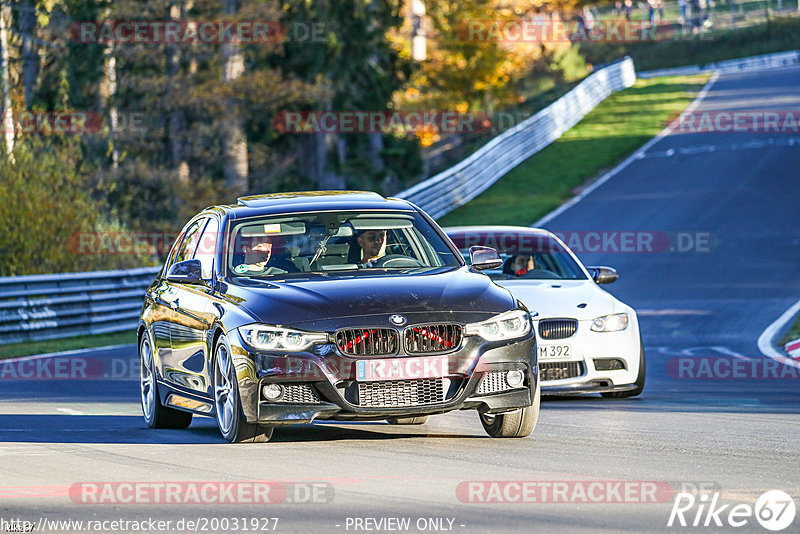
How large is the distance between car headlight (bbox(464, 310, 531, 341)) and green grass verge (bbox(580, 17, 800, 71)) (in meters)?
77.1

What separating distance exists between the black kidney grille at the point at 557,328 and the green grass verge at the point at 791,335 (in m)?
6.06

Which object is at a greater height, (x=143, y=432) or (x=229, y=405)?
(x=229, y=405)

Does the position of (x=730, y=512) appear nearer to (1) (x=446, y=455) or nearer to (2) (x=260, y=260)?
(1) (x=446, y=455)

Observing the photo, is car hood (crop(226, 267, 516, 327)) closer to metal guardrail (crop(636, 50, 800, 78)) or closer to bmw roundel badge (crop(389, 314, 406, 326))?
bmw roundel badge (crop(389, 314, 406, 326))

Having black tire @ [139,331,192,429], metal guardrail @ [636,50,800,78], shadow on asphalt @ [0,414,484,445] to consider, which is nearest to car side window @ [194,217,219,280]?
black tire @ [139,331,192,429]

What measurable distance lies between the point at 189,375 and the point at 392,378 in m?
2.02

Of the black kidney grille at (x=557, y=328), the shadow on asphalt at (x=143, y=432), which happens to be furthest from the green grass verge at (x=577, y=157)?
the shadow on asphalt at (x=143, y=432)

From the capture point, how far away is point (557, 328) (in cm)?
1241

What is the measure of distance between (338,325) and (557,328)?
4.27 m

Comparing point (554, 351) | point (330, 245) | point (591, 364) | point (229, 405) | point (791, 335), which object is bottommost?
point (791, 335)

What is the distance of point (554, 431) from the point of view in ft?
32.4

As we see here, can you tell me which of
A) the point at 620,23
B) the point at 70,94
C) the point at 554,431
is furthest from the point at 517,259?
the point at 620,23

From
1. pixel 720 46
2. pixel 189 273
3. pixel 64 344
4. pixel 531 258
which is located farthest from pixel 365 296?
pixel 720 46

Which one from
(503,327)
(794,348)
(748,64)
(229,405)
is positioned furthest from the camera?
(748,64)
